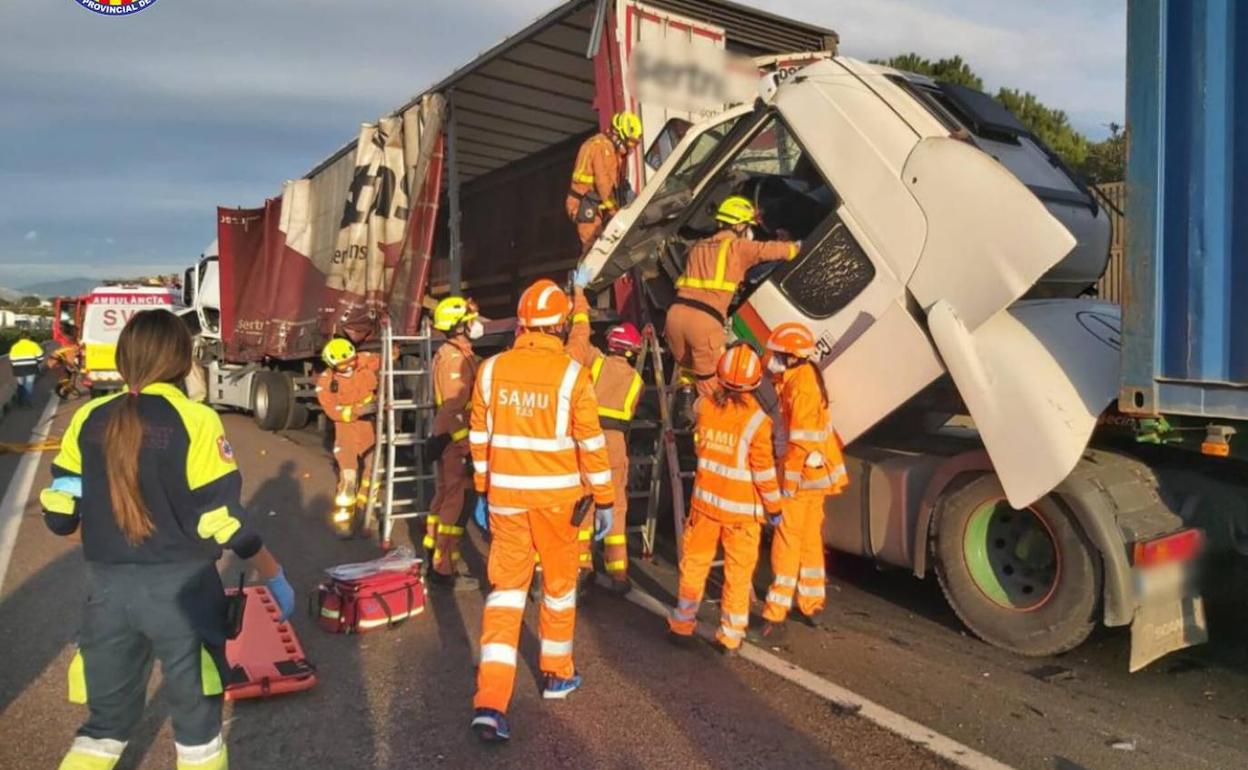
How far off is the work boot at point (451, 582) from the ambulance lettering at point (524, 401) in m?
2.28

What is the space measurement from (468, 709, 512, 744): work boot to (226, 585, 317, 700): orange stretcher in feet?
3.19

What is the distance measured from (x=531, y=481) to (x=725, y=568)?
1.22 metres

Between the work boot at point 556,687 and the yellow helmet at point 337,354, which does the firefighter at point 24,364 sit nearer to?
the yellow helmet at point 337,354

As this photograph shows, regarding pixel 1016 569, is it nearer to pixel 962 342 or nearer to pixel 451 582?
pixel 962 342

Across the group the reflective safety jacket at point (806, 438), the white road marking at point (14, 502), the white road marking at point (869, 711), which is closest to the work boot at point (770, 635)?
the white road marking at point (869, 711)

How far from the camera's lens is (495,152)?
1141 centimetres

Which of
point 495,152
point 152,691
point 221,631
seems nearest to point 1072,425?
point 221,631

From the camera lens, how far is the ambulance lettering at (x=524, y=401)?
146 inches

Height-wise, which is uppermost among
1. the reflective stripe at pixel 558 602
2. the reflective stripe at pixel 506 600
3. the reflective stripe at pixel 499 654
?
the reflective stripe at pixel 506 600

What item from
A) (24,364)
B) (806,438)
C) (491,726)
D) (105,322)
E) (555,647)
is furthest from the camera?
(105,322)

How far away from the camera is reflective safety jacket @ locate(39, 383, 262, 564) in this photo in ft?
8.38

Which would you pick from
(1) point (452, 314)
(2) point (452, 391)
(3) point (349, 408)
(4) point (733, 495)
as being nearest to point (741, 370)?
(4) point (733, 495)

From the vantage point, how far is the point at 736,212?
5477 mm

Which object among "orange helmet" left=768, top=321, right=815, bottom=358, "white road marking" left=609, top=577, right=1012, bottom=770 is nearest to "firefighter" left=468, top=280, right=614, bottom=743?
"white road marking" left=609, top=577, right=1012, bottom=770
